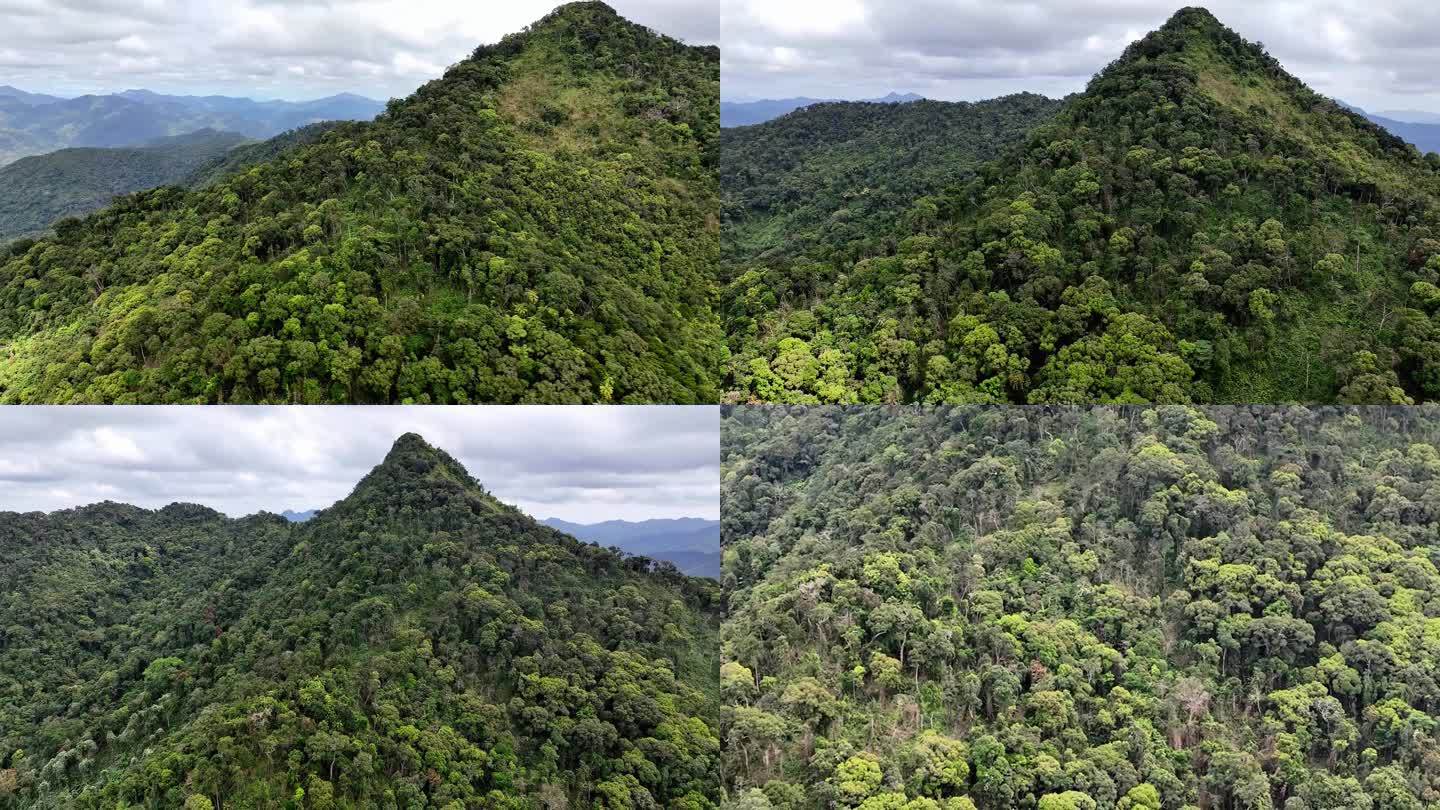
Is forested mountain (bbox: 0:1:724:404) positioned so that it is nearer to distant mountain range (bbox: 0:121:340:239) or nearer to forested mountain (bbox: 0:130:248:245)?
→ distant mountain range (bbox: 0:121:340:239)

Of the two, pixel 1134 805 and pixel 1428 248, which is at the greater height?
pixel 1428 248

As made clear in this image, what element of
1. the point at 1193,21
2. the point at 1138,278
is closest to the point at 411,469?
the point at 1138,278

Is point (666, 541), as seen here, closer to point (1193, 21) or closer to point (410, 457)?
point (410, 457)

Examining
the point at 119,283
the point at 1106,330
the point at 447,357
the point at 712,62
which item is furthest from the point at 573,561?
the point at 712,62

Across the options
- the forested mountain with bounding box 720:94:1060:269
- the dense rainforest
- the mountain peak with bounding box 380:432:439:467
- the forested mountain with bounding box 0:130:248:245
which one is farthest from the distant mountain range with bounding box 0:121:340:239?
the dense rainforest

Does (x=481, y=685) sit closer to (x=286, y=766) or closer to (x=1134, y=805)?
(x=286, y=766)
